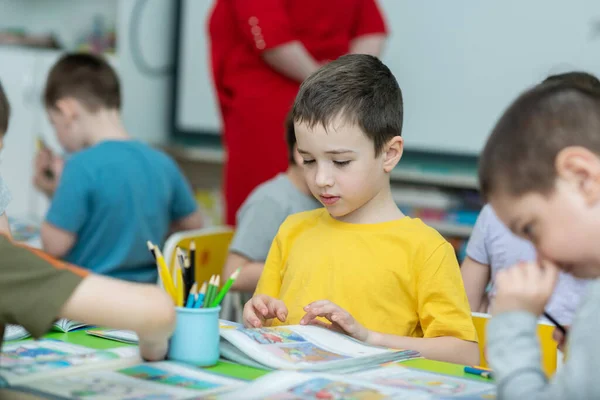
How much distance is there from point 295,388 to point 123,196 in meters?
1.56

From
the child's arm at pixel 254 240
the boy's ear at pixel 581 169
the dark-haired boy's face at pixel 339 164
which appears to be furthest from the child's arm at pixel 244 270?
the boy's ear at pixel 581 169

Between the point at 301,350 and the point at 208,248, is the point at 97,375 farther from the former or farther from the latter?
the point at 208,248

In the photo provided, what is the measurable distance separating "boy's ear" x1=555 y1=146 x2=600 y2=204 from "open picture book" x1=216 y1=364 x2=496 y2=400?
0.27m

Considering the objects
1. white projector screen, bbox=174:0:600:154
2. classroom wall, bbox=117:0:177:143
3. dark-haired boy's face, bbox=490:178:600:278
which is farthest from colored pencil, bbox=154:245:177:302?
classroom wall, bbox=117:0:177:143

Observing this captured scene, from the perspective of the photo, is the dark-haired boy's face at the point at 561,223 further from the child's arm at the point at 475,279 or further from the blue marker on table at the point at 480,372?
the child's arm at the point at 475,279

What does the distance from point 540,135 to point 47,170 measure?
233 cm

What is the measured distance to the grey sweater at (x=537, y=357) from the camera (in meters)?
0.90

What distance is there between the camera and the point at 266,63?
3.01m

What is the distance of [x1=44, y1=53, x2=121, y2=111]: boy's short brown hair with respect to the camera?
2791 millimetres

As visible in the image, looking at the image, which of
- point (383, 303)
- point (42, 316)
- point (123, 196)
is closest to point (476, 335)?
point (383, 303)

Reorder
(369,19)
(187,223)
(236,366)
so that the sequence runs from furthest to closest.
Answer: (369,19), (187,223), (236,366)

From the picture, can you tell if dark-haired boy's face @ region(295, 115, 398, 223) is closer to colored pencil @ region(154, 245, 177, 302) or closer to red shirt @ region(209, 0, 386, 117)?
colored pencil @ region(154, 245, 177, 302)

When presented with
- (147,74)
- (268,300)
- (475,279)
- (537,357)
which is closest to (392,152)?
(268,300)

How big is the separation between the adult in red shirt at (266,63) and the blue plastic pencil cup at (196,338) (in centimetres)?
183
